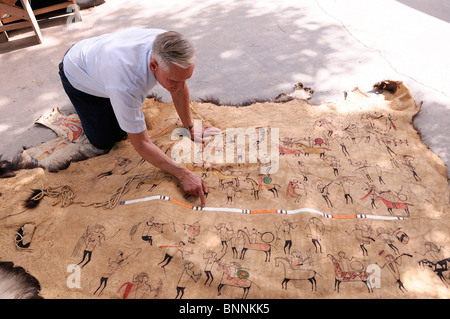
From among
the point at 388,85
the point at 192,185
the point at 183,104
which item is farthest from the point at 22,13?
the point at 388,85

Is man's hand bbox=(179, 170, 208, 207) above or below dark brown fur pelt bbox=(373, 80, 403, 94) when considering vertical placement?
above

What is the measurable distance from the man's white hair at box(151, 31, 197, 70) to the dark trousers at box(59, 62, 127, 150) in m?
0.97

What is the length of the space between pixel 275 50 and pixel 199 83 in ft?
3.54

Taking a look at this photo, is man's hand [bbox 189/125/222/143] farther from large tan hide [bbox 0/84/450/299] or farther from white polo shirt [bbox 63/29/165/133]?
white polo shirt [bbox 63/29/165/133]

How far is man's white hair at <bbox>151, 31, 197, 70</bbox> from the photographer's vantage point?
62.2 inches

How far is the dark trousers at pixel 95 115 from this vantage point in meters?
2.33

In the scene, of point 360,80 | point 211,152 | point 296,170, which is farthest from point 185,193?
point 360,80

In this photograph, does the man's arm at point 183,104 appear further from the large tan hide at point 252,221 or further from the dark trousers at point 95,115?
the dark trousers at point 95,115

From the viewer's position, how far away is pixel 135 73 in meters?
1.76

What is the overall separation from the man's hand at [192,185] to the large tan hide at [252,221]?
0.06m

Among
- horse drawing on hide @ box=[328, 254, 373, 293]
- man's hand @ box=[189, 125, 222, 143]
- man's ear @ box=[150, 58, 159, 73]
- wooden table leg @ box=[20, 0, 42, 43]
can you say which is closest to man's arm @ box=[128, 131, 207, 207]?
man's ear @ box=[150, 58, 159, 73]

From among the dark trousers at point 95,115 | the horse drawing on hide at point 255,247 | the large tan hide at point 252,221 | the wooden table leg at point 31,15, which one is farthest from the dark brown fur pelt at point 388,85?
the wooden table leg at point 31,15
